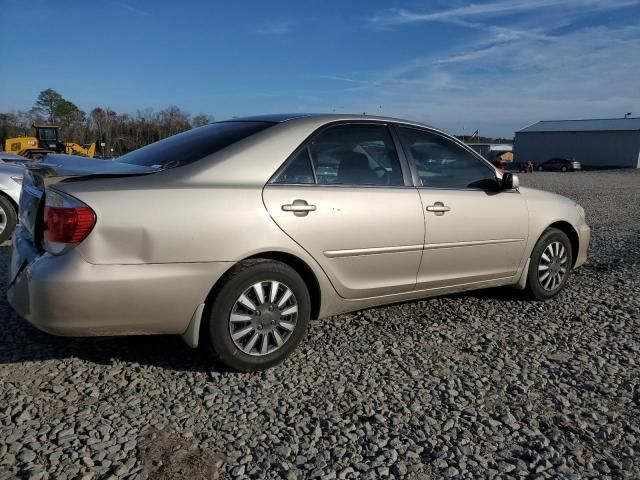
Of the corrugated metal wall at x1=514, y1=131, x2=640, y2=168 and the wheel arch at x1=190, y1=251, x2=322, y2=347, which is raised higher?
the corrugated metal wall at x1=514, y1=131, x2=640, y2=168

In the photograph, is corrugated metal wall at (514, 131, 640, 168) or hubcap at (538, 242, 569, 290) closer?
hubcap at (538, 242, 569, 290)

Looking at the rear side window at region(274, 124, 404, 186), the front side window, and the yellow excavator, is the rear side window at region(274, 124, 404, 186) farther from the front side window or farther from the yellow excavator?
the yellow excavator

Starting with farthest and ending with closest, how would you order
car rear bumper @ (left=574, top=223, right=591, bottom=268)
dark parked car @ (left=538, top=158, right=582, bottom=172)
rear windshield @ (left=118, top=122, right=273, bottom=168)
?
1. dark parked car @ (left=538, top=158, right=582, bottom=172)
2. car rear bumper @ (left=574, top=223, right=591, bottom=268)
3. rear windshield @ (left=118, top=122, right=273, bottom=168)

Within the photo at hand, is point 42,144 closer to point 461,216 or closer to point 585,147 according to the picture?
point 461,216

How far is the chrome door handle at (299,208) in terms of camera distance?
326cm

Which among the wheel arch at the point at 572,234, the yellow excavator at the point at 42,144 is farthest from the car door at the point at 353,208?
the yellow excavator at the point at 42,144

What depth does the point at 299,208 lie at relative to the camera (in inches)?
130

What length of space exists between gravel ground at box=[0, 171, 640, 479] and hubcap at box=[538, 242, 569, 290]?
0.58 metres

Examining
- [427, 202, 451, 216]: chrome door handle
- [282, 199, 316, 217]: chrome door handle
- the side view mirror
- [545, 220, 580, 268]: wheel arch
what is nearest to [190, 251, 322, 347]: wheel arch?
[282, 199, 316, 217]: chrome door handle

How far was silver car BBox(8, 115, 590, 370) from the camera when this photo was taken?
2.85 meters

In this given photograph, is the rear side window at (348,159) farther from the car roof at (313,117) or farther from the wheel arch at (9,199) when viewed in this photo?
the wheel arch at (9,199)

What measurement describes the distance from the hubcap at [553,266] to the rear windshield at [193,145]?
2855 mm

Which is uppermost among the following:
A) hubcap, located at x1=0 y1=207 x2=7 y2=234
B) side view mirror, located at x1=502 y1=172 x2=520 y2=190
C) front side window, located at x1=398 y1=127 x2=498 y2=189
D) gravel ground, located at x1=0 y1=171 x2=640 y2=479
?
front side window, located at x1=398 y1=127 x2=498 y2=189

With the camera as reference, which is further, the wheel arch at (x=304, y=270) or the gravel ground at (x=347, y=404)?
the wheel arch at (x=304, y=270)
